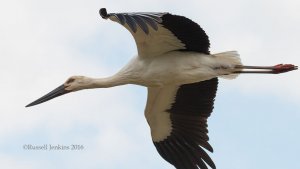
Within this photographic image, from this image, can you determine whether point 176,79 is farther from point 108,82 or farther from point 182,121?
point 182,121

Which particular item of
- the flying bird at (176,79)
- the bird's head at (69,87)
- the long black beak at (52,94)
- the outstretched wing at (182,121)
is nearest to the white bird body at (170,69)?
the flying bird at (176,79)

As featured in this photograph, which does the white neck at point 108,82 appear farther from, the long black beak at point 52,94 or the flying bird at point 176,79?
the long black beak at point 52,94

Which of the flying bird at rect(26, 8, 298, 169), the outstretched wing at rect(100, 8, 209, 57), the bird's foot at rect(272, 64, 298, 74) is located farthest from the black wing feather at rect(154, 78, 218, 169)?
the outstretched wing at rect(100, 8, 209, 57)

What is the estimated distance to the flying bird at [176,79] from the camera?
396 inches

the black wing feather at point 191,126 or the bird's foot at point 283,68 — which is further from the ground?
the bird's foot at point 283,68

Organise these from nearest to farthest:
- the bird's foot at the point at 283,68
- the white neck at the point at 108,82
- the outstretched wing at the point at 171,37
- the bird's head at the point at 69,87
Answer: the outstretched wing at the point at 171,37 < the white neck at the point at 108,82 < the bird's head at the point at 69,87 < the bird's foot at the point at 283,68

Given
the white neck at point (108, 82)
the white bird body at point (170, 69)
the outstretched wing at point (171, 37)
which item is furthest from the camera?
the white neck at point (108, 82)

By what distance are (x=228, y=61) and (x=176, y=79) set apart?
0.71 metres

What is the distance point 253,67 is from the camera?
10.8 metres

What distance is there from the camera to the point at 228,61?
10.5 metres

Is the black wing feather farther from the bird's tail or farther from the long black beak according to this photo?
the long black beak

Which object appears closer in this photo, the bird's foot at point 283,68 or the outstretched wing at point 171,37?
the outstretched wing at point 171,37

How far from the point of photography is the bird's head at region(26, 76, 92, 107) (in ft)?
35.4

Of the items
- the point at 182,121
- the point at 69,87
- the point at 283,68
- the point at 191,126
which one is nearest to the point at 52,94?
the point at 69,87
